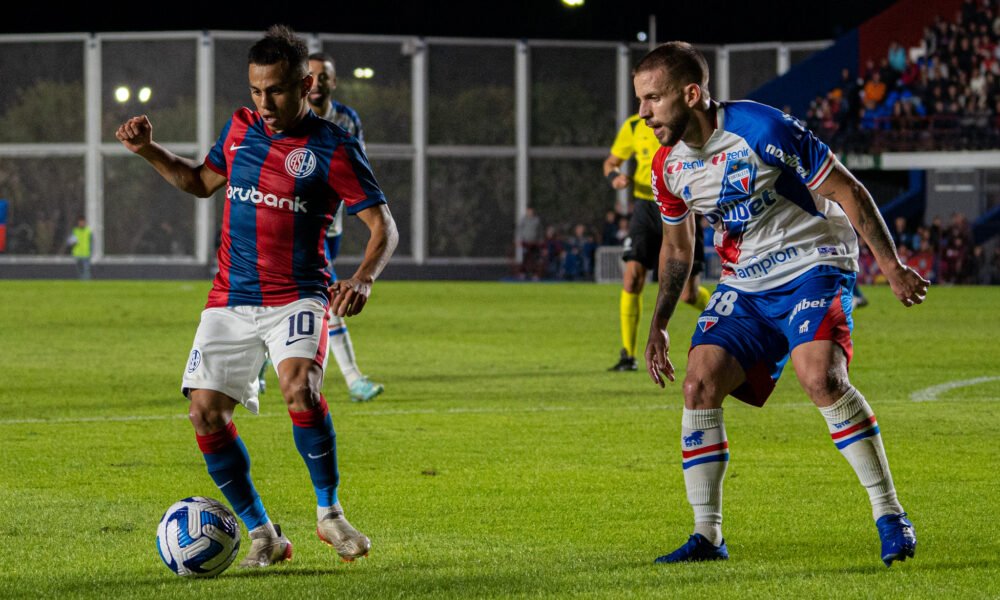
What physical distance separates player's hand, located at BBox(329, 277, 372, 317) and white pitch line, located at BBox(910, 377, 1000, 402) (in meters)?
6.57

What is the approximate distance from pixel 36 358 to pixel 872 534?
10.2m

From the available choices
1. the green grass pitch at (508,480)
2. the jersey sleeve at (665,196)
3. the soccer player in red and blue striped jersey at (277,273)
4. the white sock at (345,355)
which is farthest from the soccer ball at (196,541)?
the white sock at (345,355)

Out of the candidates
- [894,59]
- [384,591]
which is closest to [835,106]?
[894,59]

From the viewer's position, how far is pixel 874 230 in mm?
5047

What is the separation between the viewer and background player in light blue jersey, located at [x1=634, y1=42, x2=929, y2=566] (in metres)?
5.09

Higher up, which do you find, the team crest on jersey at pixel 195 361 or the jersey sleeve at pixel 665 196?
the jersey sleeve at pixel 665 196

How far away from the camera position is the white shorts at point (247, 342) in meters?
5.26

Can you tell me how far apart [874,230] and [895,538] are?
1.04 m

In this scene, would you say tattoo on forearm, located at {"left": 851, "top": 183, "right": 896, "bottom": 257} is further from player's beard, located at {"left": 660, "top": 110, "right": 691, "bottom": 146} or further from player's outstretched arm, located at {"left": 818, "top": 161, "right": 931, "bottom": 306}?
player's beard, located at {"left": 660, "top": 110, "right": 691, "bottom": 146}

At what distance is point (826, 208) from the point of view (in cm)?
539

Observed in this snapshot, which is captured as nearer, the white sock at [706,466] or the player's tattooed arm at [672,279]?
the white sock at [706,466]

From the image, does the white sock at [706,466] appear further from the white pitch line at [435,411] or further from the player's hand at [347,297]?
the white pitch line at [435,411]

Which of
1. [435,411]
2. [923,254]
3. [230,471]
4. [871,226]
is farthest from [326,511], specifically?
[923,254]

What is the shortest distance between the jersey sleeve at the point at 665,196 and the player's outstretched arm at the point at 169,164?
5.40ft
